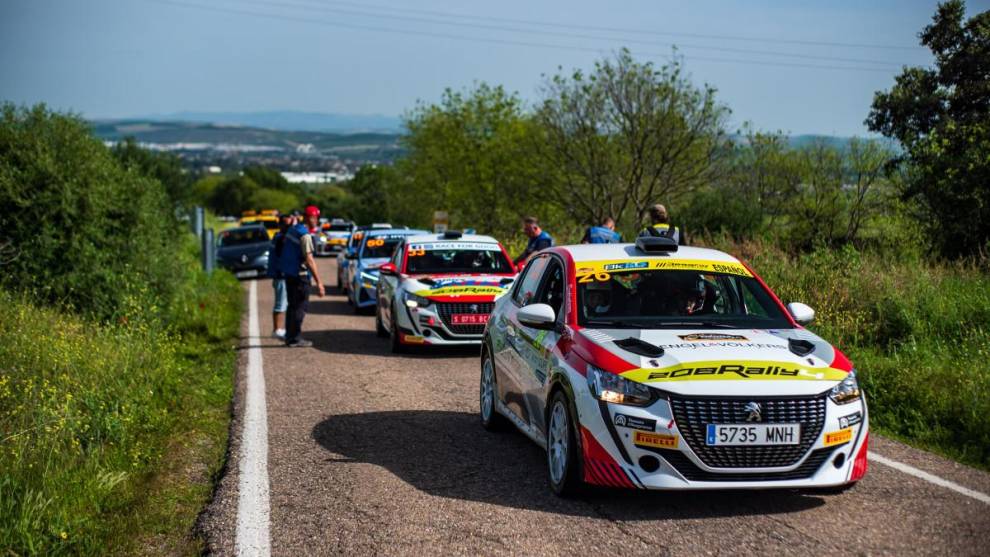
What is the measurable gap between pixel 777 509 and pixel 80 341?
286 inches

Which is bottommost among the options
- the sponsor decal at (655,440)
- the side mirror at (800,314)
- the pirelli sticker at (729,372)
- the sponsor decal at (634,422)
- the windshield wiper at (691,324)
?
the sponsor decal at (655,440)

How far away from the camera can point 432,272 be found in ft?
49.9

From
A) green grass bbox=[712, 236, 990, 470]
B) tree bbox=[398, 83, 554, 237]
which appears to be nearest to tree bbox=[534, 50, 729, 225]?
tree bbox=[398, 83, 554, 237]

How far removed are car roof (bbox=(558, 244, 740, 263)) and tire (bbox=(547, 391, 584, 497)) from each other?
1329mm

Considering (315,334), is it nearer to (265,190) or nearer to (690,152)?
(690,152)

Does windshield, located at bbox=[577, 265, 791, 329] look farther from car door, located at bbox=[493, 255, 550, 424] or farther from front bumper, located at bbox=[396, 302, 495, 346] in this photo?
front bumper, located at bbox=[396, 302, 495, 346]

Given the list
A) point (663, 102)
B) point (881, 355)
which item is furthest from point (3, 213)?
point (663, 102)

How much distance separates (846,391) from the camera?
240 inches

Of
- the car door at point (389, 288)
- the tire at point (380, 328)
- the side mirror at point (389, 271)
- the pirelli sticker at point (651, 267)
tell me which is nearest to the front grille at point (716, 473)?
the pirelli sticker at point (651, 267)

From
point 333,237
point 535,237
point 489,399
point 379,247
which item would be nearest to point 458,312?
point 535,237

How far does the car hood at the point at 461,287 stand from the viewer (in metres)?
13.9

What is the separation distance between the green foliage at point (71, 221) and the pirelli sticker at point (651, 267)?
8197mm

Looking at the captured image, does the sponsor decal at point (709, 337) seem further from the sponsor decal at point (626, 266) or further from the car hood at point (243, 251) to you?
the car hood at point (243, 251)

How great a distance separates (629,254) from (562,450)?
1.81 metres
